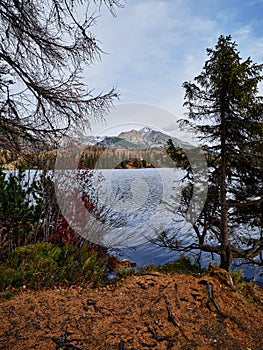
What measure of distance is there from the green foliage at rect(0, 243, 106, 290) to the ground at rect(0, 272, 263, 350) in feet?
0.81

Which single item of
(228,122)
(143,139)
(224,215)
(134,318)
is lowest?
(134,318)

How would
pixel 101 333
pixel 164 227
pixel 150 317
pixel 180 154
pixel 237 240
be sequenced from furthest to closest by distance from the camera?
pixel 164 227, pixel 237 240, pixel 180 154, pixel 150 317, pixel 101 333

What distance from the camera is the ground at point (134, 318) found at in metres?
2.02

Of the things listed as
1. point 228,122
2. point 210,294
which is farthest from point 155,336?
point 228,122

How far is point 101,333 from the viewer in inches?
82.8

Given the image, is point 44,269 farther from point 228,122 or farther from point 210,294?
point 228,122

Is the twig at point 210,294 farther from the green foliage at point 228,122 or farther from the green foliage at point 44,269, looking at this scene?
the green foliage at point 228,122

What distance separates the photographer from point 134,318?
7.70 ft

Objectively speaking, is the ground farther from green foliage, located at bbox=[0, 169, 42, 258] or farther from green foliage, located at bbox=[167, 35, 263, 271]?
green foliage, located at bbox=[167, 35, 263, 271]

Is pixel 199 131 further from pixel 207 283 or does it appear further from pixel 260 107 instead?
pixel 207 283

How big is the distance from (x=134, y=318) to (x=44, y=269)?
174 centimetres

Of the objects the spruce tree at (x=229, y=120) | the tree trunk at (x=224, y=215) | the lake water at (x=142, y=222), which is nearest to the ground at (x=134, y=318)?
the tree trunk at (x=224, y=215)

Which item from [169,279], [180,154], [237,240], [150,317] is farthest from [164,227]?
[150,317]

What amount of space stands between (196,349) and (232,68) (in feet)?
14.5
